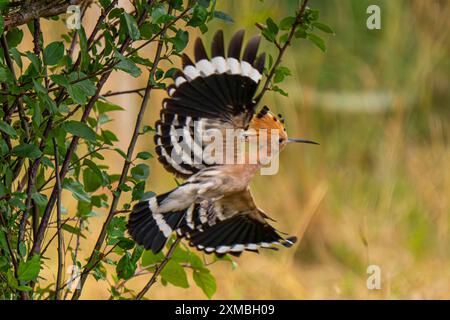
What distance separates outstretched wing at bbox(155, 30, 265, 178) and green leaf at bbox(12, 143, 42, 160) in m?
0.17

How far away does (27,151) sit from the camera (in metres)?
1.23

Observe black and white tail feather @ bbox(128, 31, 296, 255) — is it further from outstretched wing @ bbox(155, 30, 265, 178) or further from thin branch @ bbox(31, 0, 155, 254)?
thin branch @ bbox(31, 0, 155, 254)

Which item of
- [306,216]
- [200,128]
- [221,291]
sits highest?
[200,128]

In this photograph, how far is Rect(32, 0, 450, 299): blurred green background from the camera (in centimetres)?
308

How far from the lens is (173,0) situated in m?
1.28

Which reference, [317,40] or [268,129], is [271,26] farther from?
[268,129]

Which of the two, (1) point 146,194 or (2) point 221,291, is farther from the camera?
(2) point 221,291

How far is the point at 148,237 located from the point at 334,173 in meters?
2.33

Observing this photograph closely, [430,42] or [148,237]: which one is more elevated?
[430,42]

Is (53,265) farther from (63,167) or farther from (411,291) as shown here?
(63,167)

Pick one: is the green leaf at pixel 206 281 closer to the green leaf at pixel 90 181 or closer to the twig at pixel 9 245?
the green leaf at pixel 90 181

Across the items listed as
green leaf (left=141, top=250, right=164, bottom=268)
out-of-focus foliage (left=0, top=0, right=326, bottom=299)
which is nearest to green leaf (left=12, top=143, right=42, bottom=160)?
out-of-focus foliage (left=0, top=0, right=326, bottom=299)
